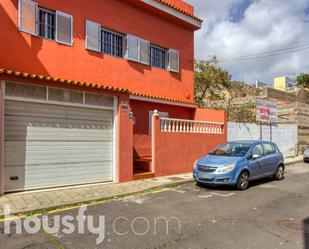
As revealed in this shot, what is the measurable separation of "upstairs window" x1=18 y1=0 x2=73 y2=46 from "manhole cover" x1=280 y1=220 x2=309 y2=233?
925 cm

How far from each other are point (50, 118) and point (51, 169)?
152cm

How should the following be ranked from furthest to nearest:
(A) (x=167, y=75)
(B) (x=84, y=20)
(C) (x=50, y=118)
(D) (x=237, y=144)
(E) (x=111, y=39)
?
(A) (x=167, y=75) < (E) (x=111, y=39) < (B) (x=84, y=20) < (D) (x=237, y=144) < (C) (x=50, y=118)

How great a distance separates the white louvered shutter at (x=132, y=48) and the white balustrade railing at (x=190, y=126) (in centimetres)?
347

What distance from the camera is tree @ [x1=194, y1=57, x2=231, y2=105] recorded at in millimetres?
21297

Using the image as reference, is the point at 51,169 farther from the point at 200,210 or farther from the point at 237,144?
the point at 237,144

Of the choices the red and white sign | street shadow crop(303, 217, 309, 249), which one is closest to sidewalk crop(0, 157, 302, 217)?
Result: street shadow crop(303, 217, 309, 249)

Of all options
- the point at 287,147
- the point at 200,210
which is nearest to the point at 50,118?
the point at 200,210

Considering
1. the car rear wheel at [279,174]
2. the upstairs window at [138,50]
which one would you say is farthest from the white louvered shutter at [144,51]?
the car rear wheel at [279,174]

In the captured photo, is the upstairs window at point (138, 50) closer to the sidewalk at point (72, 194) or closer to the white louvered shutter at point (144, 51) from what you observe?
the white louvered shutter at point (144, 51)

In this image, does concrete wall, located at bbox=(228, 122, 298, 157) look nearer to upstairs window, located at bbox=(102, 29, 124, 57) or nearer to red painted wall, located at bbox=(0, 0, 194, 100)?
red painted wall, located at bbox=(0, 0, 194, 100)

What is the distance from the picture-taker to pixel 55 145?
926 centimetres

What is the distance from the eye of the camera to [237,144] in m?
11.0

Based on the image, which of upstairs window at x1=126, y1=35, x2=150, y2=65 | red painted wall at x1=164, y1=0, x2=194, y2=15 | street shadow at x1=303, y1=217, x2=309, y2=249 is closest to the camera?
street shadow at x1=303, y1=217, x2=309, y2=249

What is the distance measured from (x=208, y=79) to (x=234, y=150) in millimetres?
11459
